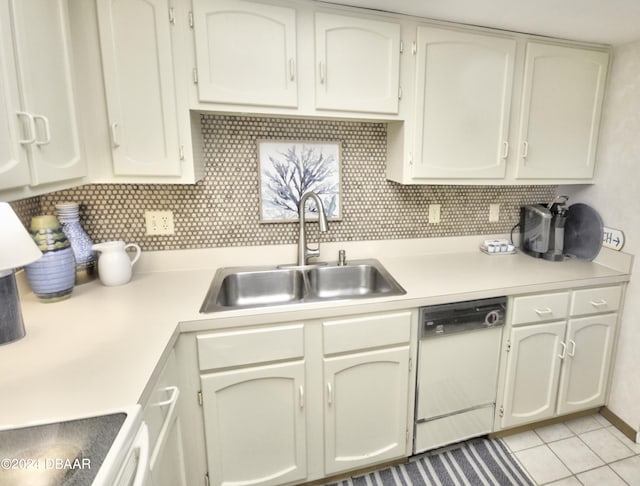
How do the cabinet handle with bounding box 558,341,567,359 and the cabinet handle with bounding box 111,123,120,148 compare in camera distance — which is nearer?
the cabinet handle with bounding box 111,123,120,148

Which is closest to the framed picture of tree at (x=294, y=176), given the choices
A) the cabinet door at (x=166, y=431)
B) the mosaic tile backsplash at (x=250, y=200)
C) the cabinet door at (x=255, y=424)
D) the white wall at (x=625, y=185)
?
the mosaic tile backsplash at (x=250, y=200)

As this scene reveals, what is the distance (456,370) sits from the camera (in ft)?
5.26

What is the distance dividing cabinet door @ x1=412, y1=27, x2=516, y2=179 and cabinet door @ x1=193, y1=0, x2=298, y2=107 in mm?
602

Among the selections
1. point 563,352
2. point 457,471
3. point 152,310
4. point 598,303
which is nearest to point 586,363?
point 563,352

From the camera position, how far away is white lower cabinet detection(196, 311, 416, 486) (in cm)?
132

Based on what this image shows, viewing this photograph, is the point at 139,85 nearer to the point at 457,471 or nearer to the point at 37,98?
the point at 37,98

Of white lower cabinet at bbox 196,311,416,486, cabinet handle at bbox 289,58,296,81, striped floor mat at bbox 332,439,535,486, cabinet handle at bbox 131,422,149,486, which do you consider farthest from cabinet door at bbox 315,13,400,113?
striped floor mat at bbox 332,439,535,486

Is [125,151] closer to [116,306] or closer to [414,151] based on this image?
[116,306]

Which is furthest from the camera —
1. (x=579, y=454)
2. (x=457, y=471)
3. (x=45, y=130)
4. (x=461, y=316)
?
(x=579, y=454)

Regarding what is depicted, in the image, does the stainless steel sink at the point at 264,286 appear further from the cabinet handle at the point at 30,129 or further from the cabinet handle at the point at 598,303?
the cabinet handle at the point at 598,303

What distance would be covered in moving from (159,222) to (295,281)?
71cm

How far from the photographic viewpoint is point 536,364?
175 cm

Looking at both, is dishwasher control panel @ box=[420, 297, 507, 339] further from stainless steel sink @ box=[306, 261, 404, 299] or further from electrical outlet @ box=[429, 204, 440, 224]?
electrical outlet @ box=[429, 204, 440, 224]

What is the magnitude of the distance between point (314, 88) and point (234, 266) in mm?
929
